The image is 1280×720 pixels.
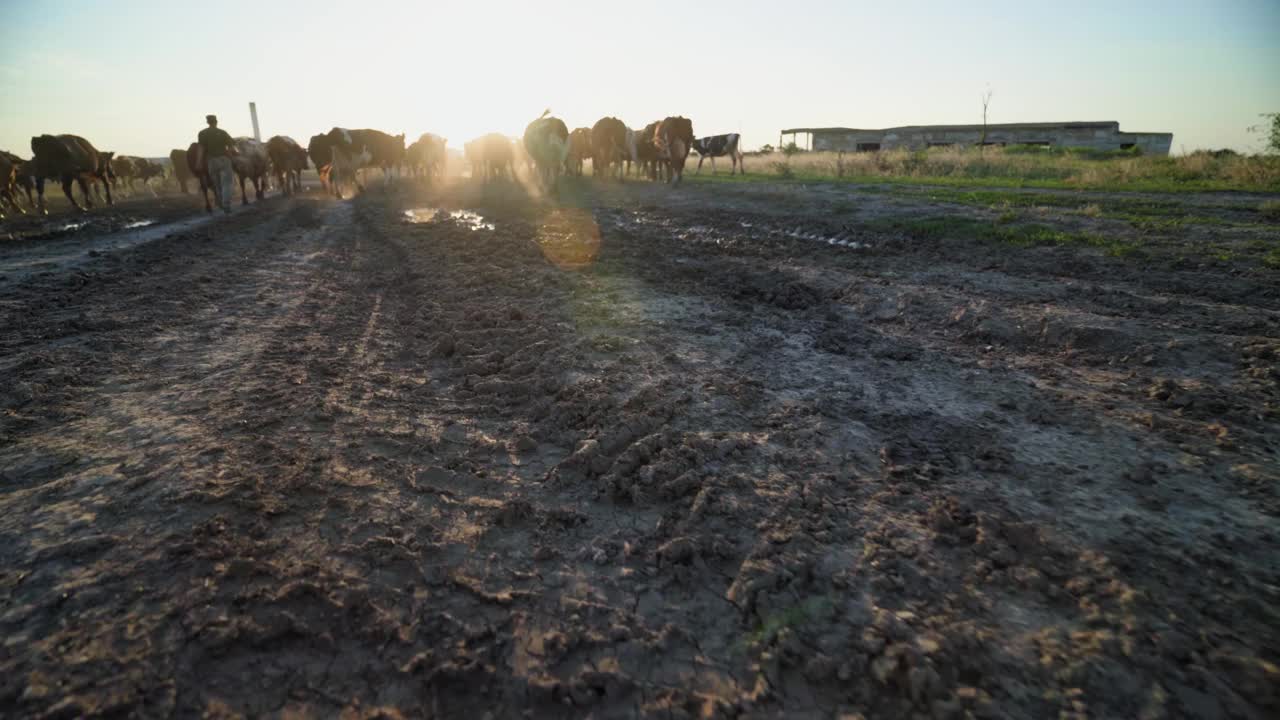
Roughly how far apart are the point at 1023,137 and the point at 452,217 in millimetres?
42167

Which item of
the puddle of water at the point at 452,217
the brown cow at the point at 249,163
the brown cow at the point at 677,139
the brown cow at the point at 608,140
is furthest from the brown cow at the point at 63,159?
the brown cow at the point at 677,139

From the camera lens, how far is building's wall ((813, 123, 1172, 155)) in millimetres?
36500

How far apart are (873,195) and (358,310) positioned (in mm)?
11207

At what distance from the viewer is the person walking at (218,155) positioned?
1355cm

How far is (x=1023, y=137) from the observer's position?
38875 mm

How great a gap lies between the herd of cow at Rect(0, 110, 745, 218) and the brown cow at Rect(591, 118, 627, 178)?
0.04m

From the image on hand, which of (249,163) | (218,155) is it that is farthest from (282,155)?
(218,155)

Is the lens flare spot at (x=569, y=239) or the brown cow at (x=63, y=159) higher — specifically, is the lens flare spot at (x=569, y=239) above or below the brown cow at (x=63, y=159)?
below

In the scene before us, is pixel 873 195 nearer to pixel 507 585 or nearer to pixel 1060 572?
pixel 1060 572

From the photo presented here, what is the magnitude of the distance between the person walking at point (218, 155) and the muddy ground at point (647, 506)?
10.1 meters

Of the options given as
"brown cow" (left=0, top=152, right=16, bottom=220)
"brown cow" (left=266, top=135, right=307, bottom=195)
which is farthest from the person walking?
"brown cow" (left=266, top=135, right=307, bottom=195)

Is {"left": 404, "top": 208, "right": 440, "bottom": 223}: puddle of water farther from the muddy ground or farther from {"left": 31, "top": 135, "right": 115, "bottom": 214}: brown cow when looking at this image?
{"left": 31, "top": 135, "right": 115, "bottom": 214}: brown cow

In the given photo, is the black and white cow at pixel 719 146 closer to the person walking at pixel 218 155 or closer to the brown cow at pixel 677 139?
the brown cow at pixel 677 139

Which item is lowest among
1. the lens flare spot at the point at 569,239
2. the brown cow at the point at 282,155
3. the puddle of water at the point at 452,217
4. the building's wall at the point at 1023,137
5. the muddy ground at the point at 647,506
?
the muddy ground at the point at 647,506
